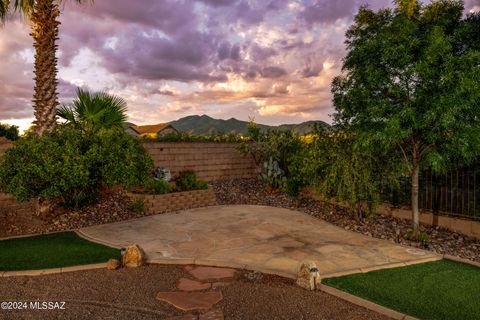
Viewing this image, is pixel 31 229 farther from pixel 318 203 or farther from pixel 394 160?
pixel 394 160

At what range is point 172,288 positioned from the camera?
17.1ft

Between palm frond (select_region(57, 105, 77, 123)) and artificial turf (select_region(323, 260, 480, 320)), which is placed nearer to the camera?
artificial turf (select_region(323, 260, 480, 320))

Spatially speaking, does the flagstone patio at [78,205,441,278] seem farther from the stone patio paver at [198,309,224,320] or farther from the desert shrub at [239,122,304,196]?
the desert shrub at [239,122,304,196]

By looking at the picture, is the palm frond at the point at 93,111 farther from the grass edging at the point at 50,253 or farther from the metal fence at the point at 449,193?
the metal fence at the point at 449,193

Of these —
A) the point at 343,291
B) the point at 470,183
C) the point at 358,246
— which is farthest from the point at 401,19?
the point at 343,291

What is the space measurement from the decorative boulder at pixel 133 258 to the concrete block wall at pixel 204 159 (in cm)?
770

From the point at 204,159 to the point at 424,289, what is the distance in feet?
36.5

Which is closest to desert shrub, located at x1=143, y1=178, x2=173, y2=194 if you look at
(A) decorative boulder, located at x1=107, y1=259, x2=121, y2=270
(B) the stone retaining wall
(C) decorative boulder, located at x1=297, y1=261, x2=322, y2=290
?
(B) the stone retaining wall

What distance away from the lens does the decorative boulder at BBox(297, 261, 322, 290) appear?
5156mm

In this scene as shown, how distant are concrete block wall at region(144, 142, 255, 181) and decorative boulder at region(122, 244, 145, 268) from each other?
770 centimetres

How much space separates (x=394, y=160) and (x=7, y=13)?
1107cm

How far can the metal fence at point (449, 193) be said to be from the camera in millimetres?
8359

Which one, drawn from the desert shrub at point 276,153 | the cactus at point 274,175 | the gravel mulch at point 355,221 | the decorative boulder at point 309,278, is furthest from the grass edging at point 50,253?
the cactus at point 274,175

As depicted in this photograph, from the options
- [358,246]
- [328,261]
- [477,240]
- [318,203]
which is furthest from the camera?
[318,203]
